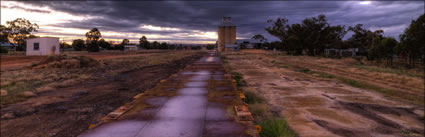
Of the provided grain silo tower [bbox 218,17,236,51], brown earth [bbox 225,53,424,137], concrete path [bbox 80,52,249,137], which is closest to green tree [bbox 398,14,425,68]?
brown earth [bbox 225,53,424,137]

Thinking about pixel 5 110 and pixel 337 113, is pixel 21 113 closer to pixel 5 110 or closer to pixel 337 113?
pixel 5 110

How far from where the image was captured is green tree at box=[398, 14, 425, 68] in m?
23.4

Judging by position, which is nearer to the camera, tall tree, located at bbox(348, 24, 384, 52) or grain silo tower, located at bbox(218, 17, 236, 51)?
tall tree, located at bbox(348, 24, 384, 52)

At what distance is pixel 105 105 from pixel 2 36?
215 feet

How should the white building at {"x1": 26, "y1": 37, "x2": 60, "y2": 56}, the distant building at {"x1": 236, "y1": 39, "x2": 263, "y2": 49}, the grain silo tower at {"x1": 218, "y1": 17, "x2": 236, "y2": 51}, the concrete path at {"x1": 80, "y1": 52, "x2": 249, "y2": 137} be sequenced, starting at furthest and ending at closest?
the distant building at {"x1": 236, "y1": 39, "x2": 263, "y2": 49} < the grain silo tower at {"x1": 218, "y1": 17, "x2": 236, "y2": 51} < the white building at {"x1": 26, "y1": 37, "x2": 60, "y2": 56} < the concrete path at {"x1": 80, "y1": 52, "x2": 249, "y2": 137}

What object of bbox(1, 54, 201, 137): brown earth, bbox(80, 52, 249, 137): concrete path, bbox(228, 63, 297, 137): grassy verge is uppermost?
bbox(80, 52, 249, 137): concrete path

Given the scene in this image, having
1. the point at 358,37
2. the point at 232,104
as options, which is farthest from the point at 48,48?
the point at 358,37

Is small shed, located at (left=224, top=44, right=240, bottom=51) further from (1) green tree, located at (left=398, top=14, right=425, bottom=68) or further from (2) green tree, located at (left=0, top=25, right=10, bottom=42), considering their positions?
(1) green tree, located at (left=398, top=14, right=425, bottom=68)

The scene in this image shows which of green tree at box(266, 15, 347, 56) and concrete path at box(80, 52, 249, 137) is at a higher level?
green tree at box(266, 15, 347, 56)

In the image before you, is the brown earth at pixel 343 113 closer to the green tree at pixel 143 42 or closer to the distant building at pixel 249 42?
the distant building at pixel 249 42

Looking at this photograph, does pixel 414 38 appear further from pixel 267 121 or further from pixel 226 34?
pixel 226 34

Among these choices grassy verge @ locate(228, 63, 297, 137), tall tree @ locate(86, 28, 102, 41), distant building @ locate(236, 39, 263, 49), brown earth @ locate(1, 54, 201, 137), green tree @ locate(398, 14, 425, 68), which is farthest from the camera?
distant building @ locate(236, 39, 263, 49)

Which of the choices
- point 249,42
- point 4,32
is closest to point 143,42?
point 249,42

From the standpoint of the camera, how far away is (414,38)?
24.3 meters
